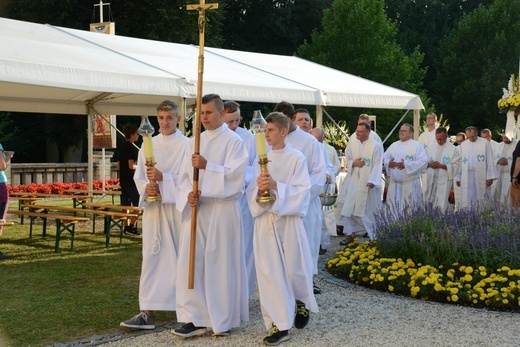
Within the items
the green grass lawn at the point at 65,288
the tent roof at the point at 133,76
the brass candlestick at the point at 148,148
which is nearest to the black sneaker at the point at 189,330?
the green grass lawn at the point at 65,288

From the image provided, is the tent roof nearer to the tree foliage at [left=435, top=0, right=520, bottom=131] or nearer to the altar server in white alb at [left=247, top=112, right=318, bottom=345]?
the altar server in white alb at [left=247, top=112, right=318, bottom=345]

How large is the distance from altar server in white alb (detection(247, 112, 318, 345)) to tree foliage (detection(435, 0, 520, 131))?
4038 cm

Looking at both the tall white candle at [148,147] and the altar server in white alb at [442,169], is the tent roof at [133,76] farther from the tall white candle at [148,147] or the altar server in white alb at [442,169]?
the tall white candle at [148,147]

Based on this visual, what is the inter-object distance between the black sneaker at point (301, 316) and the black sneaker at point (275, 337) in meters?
0.34

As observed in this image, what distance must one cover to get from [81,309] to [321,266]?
3.77 meters

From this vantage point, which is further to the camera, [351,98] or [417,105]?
[417,105]

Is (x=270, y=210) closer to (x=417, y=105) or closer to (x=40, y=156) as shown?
Result: (x=417, y=105)

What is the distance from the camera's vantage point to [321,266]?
10.5m

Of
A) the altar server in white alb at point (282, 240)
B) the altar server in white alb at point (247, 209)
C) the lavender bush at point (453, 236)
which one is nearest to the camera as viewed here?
the altar server in white alb at point (282, 240)

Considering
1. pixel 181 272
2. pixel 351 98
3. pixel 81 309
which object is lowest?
pixel 81 309

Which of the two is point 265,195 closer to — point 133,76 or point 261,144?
point 261,144

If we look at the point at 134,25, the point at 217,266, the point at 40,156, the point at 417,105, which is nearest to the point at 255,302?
the point at 217,266

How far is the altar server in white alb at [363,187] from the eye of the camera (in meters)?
12.7

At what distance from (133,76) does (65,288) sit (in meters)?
4.20
